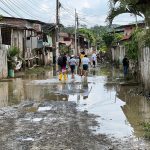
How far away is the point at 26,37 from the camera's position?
150ft

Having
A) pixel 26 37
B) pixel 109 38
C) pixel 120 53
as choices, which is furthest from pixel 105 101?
pixel 109 38

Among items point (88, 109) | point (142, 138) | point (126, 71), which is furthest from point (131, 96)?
point (126, 71)

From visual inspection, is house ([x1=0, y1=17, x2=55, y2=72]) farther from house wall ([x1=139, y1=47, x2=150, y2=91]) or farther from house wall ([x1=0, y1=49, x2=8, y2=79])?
house wall ([x1=139, y1=47, x2=150, y2=91])

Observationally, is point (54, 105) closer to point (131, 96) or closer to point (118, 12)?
point (131, 96)

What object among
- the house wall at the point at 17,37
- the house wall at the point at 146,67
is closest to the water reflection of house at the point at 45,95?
the house wall at the point at 146,67

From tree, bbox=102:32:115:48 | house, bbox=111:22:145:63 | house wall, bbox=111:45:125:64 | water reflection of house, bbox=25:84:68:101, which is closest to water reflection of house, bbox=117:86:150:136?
water reflection of house, bbox=25:84:68:101

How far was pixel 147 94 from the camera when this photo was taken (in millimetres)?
17984

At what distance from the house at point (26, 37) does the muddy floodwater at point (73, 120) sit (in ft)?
56.4

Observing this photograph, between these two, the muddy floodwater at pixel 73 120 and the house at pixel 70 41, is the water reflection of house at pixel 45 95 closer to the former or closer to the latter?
the muddy floodwater at pixel 73 120

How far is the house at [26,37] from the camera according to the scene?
37.2 metres

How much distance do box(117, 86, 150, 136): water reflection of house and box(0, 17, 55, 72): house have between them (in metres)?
18.8

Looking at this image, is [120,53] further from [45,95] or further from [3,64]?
[45,95]

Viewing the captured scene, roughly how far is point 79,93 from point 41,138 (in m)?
9.79

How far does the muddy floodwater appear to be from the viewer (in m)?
9.48
